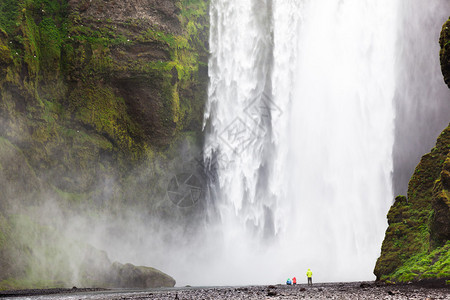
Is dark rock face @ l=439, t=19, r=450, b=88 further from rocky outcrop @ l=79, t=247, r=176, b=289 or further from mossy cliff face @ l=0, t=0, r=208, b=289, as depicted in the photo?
mossy cliff face @ l=0, t=0, r=208, b=289

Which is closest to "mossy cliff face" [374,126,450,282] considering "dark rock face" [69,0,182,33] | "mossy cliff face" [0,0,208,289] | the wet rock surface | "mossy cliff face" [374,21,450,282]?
"mossy cliff face" [374,21,450,282]

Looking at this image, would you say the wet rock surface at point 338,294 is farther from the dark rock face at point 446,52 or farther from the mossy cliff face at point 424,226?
the dark rock face at point 446,52

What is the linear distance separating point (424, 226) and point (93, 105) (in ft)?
91.5

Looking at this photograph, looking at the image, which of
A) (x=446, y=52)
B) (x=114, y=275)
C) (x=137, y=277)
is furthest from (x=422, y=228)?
(x=114, y=275)

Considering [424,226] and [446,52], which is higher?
[446,52]

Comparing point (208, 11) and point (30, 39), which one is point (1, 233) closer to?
point (30, 39)

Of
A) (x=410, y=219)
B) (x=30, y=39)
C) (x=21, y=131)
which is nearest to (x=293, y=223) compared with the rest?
(x=410, y=219)

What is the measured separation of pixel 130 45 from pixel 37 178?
13.7 metres

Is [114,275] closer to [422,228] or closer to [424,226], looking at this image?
[422,228]

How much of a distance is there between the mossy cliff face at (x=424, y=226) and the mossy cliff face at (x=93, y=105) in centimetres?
2050

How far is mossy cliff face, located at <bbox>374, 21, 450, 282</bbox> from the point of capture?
58.9ft

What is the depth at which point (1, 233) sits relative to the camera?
27.3m

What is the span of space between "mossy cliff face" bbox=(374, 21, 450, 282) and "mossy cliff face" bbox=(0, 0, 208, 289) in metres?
20.5

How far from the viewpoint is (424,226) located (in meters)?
21.3
